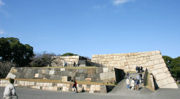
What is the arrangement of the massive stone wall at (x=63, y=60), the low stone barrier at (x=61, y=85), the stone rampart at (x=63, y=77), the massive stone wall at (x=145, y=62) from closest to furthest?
the low stone barrier at (x=61, y=85)
the stone rampart at (x=63, y=77)
the massive stone wall at (x=145, y=62)
the massive stone wall at (x=63, y=60)

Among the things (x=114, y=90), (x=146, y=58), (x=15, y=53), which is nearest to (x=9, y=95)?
(x=114, y=90)

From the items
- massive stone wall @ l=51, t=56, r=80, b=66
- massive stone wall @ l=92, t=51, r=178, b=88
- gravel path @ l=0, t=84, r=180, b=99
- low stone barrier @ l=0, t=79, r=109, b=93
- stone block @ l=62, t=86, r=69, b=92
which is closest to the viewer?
gravel path @ l=0, t=84, r=180, b=99

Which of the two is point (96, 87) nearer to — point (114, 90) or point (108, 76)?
point (114, 90)

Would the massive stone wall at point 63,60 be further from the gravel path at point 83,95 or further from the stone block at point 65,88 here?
the gravel path at point 83,95

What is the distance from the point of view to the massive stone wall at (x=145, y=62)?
22188mm

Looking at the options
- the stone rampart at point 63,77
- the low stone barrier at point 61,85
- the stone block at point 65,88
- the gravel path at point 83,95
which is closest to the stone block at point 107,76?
the stone rampart at point 63,77

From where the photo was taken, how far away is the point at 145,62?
24.2 metres

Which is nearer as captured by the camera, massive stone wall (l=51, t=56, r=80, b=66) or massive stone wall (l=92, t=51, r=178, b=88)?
massive stone wall (l=92, t=51, r=178, b=88)

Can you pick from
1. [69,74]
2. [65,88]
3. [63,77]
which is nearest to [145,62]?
[69,74]

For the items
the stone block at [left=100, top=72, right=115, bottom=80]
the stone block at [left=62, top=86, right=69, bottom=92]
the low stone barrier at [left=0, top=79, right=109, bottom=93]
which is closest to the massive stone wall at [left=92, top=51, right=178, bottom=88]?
the stone block at [left=100, top=72, right=115, bottom=80]

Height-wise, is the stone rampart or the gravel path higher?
the stone rampart

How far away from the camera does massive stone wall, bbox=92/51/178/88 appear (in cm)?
2219

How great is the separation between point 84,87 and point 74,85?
971mm

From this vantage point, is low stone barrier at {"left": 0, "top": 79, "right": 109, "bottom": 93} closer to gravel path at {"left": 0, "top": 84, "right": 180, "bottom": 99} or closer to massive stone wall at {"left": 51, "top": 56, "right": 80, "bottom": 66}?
gravel path at {"left": 0, "top": 84, "right": 180, "bottom": 99}
